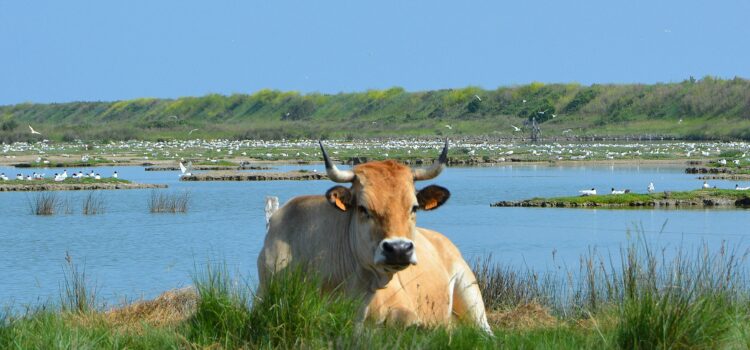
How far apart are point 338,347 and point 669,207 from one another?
22.8 metres

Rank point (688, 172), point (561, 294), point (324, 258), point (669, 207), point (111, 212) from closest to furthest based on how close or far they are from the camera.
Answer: point (324, 258), point (561, 294), point (669, 207), point (111, 212), point (688, 172)

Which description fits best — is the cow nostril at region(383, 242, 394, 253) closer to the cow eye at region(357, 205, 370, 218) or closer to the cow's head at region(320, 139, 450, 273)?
the cow's head at region(320, 139, 450, 273)

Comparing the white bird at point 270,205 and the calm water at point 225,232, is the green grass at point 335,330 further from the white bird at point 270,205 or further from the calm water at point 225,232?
the calm water at point 225,232

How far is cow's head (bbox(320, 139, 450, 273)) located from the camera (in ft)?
21.4

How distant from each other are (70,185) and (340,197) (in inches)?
1207

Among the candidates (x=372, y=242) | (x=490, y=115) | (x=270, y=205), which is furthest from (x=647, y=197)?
(x=490, y=115)

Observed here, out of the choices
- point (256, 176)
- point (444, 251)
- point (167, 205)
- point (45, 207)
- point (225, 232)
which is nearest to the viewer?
point (444, 251)

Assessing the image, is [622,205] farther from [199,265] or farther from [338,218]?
[338,218]

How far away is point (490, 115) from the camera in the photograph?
9600 cm

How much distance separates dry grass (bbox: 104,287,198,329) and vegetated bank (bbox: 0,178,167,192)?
25.0m

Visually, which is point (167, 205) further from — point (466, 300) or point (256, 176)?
point (466, 300)

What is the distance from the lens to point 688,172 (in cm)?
4375

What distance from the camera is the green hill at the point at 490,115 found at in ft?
260

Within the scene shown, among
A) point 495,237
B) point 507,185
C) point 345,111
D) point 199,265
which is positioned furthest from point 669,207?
point 345,111
